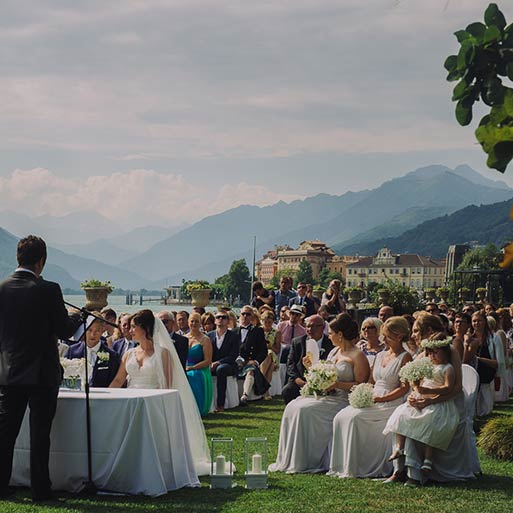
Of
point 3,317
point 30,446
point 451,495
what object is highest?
point 3,317

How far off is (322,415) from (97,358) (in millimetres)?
2663

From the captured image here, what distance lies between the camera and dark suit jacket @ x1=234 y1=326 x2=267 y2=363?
15.3 m

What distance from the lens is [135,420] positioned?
682cm

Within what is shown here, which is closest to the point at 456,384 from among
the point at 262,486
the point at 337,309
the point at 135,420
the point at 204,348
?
the point at 262,486

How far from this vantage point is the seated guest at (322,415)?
28.2 feet

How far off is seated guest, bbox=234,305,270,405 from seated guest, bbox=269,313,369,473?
6254 mm

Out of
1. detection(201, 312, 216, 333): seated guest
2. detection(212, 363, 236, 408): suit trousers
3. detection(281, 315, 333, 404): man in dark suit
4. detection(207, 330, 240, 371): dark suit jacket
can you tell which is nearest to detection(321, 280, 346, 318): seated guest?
detection(201, 312, 216, 333): seated guest

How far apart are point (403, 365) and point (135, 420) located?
2.69m

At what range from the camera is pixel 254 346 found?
1540 cm

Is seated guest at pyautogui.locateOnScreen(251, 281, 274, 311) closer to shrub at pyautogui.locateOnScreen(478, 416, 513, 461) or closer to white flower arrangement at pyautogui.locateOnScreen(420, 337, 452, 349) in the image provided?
shrub at pyautogui.locateOnScreen(478, 416, 513, 461)

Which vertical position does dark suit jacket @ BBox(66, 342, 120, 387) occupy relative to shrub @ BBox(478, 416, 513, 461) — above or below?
above

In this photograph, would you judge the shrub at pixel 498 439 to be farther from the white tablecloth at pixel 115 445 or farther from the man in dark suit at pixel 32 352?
the man in dark suit at pixel 32 352

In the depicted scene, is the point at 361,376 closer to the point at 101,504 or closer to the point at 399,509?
the point at 399,509

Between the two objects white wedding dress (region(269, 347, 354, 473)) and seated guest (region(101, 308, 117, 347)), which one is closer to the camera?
white wedding dress (region(269, 347, 354, 473))
